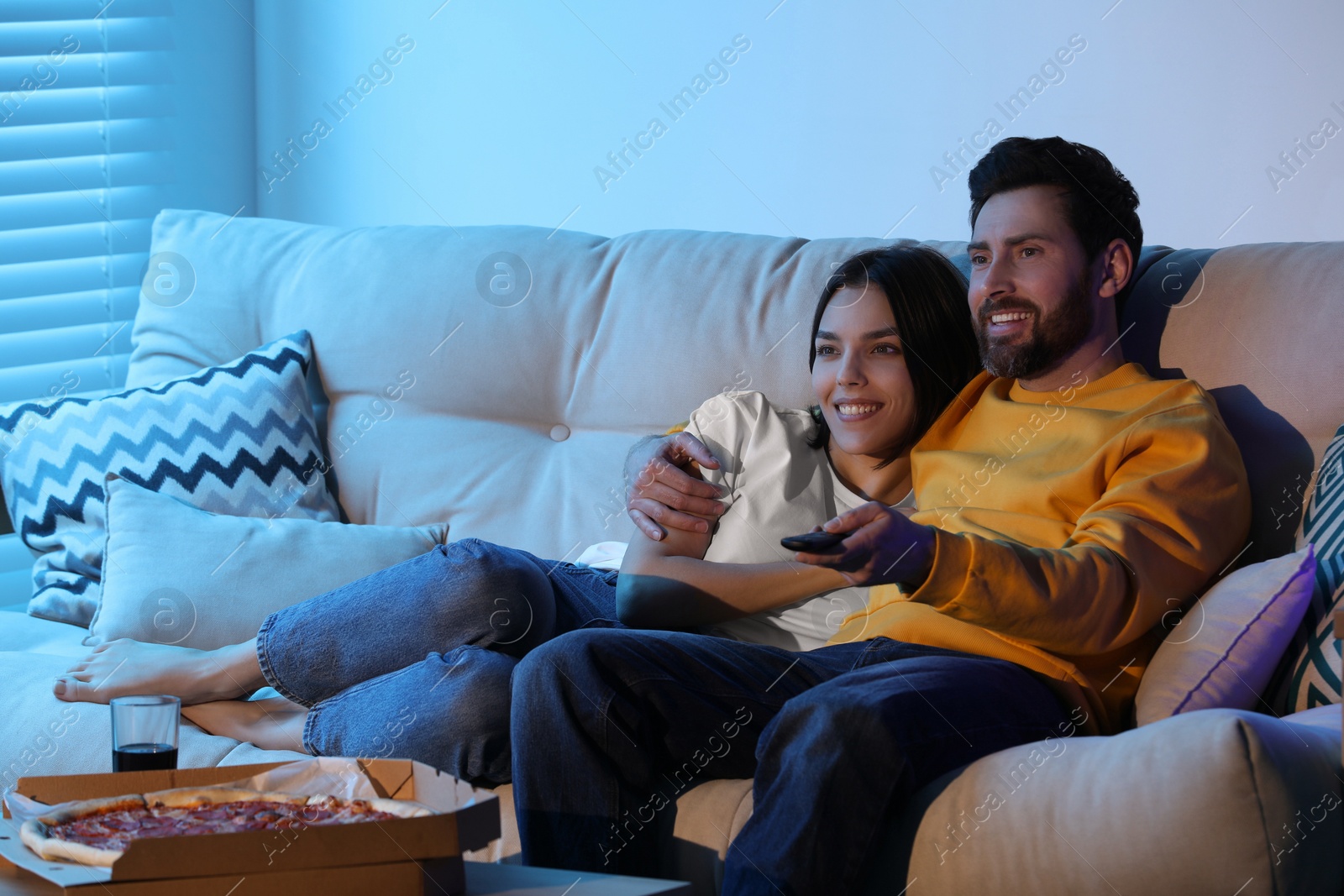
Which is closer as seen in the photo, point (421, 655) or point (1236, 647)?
point (1236, 647)

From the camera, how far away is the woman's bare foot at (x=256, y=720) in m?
1.48

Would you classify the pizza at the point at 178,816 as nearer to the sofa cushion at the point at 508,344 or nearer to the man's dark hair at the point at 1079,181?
the sofa cushion at the point at 508,344

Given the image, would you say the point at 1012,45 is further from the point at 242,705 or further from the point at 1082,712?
the point at 242,705

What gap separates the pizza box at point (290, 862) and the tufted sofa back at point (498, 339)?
3.54 feet

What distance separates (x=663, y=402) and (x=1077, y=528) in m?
0.78

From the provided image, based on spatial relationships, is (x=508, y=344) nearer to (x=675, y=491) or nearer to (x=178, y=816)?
(x=675, y=491)

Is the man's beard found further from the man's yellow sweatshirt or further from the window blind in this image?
the window blind

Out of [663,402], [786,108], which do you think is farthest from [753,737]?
[786,108]

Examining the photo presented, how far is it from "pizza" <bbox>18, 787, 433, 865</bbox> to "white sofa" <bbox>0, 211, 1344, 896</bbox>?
0.42m

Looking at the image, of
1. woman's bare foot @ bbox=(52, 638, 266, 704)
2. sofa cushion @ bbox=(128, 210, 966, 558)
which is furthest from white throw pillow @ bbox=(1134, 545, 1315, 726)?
woman's bare foot @ bbox=(52, 638, 266, 704)

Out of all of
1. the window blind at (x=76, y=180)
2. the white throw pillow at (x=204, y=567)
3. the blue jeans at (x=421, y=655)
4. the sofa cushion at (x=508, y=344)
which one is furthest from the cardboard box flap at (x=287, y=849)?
the window blind at (x=76, y=180)

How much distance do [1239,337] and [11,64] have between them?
2.30 meters

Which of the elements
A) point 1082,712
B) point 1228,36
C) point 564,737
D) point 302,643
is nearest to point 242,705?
point 302,643

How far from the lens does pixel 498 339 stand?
79.5 inches
